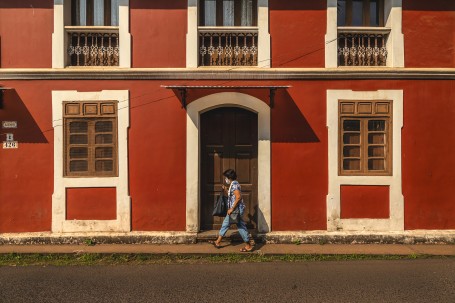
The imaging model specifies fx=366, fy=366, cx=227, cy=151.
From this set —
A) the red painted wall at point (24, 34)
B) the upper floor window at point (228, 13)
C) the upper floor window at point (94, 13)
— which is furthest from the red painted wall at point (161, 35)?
the red painted wall at point (24, 34)

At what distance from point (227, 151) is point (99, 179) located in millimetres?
2597

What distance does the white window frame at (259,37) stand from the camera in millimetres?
7207

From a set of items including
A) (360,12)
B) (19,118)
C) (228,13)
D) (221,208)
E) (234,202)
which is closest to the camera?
(234,202)

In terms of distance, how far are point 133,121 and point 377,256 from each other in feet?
17.0

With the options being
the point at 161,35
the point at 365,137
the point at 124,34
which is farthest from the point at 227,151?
the point at 124,34

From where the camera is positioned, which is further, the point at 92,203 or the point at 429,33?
the point at 429,33

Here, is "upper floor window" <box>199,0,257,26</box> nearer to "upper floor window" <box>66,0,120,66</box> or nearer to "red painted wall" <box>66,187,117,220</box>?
"upper floor window" <box>66,0,120,66</box>

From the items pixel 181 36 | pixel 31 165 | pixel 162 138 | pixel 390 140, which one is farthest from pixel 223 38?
pixel 31 165

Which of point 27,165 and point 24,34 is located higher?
point 24,34

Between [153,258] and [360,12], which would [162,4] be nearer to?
[360,12]

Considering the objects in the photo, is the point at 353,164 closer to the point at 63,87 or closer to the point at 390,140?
the point at 390,140

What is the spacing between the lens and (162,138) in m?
7.26

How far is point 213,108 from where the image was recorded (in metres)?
7.40

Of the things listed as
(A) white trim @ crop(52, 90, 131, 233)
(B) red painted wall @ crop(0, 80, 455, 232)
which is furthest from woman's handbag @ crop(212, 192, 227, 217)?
(A) white trim @ crop(52, 90, 131, 233)
